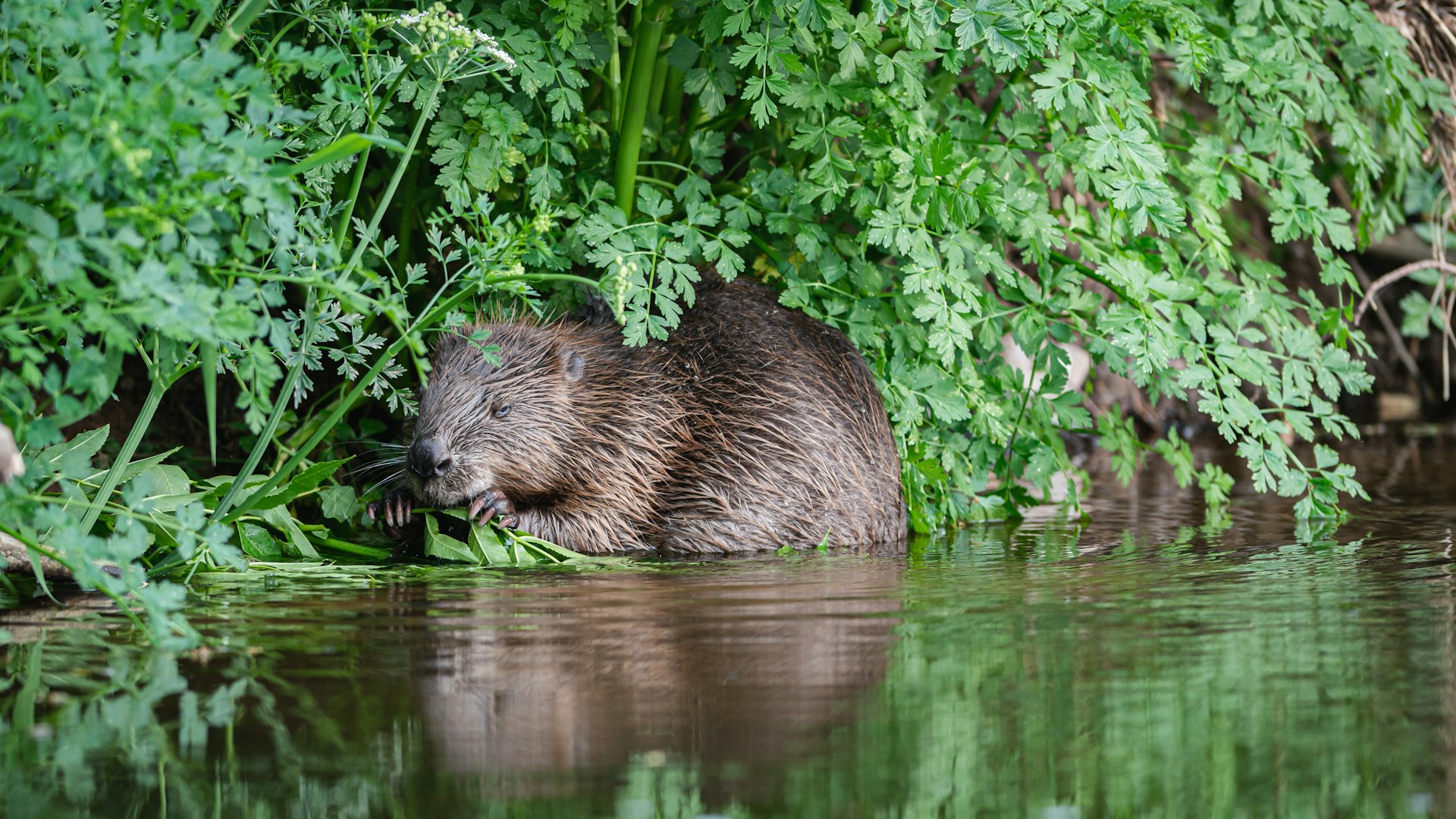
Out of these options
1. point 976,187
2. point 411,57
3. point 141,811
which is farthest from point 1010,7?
point 141,811

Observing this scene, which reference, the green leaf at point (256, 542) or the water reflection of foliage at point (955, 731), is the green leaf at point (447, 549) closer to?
the green leaf at point (256, 542)

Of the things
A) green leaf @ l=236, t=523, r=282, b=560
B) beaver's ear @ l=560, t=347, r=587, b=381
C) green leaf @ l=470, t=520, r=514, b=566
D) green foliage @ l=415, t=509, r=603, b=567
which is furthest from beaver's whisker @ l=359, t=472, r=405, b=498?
beaver's ear @ l=560, t=347, r=587, b=381

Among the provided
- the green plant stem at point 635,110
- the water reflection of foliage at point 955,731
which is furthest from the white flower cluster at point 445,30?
the water reflection of foliage at point 955,731

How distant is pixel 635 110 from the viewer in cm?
461

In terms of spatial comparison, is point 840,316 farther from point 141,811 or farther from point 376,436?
point 141,811

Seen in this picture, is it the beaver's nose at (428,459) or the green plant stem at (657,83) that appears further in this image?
the green plant stem at (657,83)

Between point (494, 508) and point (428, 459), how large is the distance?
24 cm

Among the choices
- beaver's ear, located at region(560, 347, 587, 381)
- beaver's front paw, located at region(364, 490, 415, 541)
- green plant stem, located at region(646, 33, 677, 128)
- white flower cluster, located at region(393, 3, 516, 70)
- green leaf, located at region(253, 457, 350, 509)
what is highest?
green plant stem, located at region(646, 33, 677, 128)

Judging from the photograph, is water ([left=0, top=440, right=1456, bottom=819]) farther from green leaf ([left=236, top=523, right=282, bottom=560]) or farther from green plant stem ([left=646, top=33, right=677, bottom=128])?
green plant stem ([left=646, top=33, right=677, bottom=128])

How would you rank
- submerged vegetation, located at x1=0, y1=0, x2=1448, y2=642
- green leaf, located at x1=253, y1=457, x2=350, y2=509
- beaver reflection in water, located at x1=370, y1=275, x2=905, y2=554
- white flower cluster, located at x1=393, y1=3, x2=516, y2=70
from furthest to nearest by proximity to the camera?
beaver reflection in water, located at x1=370, y1=275, x2=905, y2=554 < green leaf, located at x1=253, y1=457, x2=350, y2=509 < white flower cluster, located at x1=393, y1=3, x2=516, y2=70 < submerged vegetation, located at x1=0, y1=0, x2=1448, y2=642

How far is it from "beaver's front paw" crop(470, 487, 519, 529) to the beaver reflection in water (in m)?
0.01

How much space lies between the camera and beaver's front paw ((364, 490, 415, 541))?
4.57 metres

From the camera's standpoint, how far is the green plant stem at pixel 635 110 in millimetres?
4574

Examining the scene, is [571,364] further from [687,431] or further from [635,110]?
[635,110]
